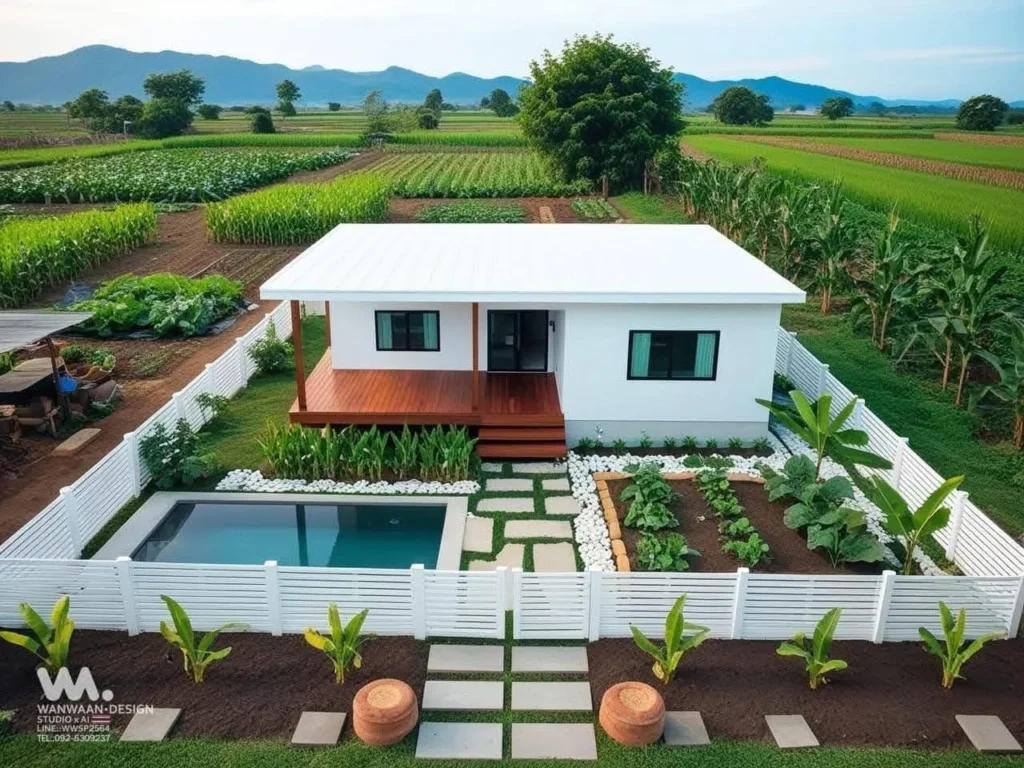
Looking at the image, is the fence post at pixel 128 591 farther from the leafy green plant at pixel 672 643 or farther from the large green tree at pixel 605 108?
the large green tree at pixel 605 108

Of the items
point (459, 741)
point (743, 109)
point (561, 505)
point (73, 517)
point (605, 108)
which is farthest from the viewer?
point (743, 109)

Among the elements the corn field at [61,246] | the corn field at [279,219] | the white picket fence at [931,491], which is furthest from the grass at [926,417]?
the corn field at [61,246]

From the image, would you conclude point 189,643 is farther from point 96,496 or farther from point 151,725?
point 96,496

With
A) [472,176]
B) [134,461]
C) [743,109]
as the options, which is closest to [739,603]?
[134,461]

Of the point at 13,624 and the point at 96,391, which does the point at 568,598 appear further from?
the point at 96,391

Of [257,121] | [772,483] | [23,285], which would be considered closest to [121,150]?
[257,121]
